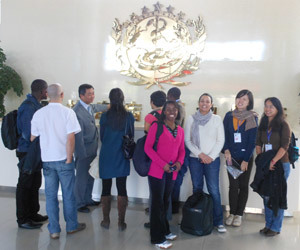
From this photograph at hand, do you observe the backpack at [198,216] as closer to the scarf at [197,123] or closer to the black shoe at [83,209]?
the scarf at [197,123]

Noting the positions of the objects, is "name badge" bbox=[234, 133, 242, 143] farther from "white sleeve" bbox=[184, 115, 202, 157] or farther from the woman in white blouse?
"white sleeve" bbox=[184, 115, 202, 157]

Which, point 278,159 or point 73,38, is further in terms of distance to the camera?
point 73,38

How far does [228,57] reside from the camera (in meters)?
4.69

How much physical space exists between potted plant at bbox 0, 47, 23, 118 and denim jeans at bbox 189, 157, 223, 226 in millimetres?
3602

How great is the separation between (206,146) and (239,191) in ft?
2.21

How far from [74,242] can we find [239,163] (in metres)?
1.73

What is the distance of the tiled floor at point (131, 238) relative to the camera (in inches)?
98.3

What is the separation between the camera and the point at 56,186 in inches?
101

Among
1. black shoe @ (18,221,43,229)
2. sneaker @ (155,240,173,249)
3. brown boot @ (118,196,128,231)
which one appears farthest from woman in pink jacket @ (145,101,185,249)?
black shoe @ (18,221,43,229)

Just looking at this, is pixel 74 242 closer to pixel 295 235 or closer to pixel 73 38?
pixel 295 235

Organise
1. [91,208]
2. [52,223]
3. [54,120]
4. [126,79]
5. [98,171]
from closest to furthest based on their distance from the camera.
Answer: [54,120], [52,223], [98,171], [91,208], [126,79]

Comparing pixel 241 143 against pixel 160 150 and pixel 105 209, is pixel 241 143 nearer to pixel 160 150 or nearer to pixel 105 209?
pixel 160 150

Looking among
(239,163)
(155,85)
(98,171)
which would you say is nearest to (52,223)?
(98,171)

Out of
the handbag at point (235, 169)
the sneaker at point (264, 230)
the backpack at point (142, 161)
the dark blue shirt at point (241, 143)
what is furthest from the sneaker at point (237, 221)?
the backpack at point (142, 161)
